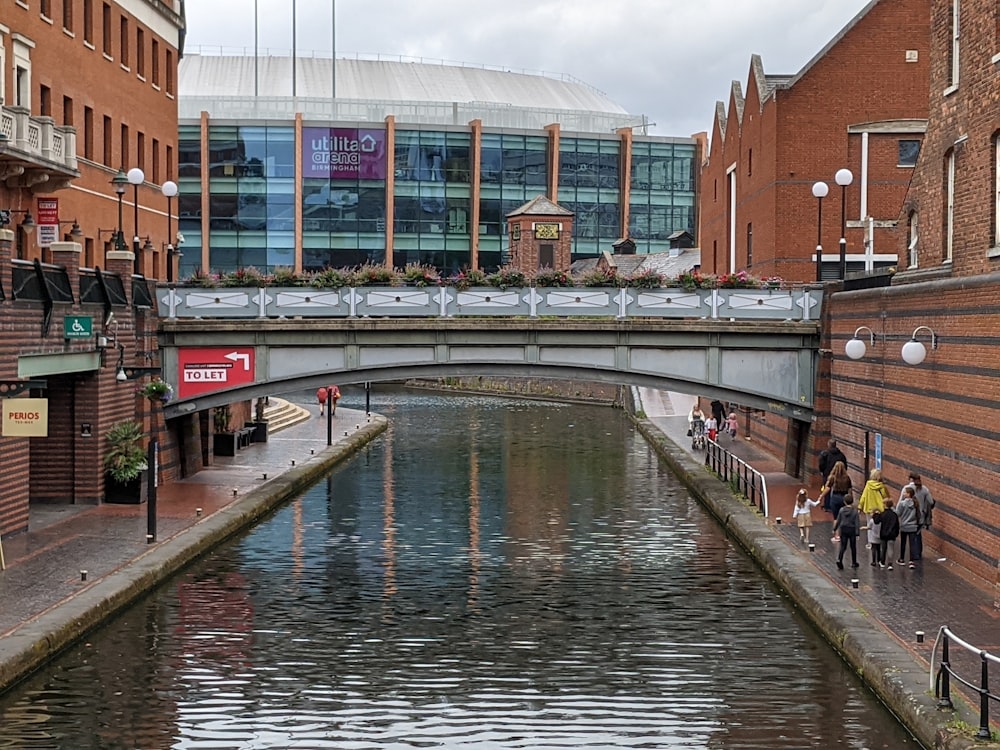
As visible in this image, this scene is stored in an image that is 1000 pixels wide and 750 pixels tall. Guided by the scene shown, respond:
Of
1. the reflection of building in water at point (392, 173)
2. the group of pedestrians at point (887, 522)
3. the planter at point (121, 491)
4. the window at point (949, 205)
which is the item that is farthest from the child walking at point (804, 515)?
the reflection of building in water at point (392, 173)

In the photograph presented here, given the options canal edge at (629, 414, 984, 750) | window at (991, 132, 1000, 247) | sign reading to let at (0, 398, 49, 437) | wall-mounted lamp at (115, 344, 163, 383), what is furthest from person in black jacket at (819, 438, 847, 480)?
sign reading to let at (0, 398, 49, 437)

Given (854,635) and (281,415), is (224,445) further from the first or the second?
(854,635)

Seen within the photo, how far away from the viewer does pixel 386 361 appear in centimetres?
3569

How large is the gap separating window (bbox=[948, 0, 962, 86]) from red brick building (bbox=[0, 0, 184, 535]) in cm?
1753

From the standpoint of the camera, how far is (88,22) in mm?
39812

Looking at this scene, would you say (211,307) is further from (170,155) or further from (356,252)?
(356,252)

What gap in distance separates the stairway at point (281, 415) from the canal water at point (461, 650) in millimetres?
22189

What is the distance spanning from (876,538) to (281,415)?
4023cm

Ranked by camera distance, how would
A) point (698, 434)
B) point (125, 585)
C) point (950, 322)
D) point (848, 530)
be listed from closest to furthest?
point (125, 585)
point (848, 530)
point (950, 322)
point (698, 434)

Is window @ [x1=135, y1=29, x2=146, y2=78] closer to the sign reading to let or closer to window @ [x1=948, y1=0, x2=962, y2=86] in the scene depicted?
the sign reading to let

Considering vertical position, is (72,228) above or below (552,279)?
above

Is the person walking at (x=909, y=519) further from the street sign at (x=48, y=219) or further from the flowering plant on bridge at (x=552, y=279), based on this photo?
the street sign at (x=48, y=219)

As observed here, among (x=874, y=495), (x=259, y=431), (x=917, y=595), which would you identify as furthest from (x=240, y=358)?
(x=917, y=595)

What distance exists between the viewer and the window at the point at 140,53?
4425cm
